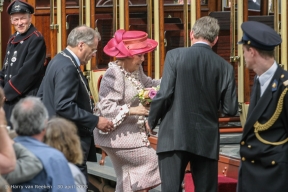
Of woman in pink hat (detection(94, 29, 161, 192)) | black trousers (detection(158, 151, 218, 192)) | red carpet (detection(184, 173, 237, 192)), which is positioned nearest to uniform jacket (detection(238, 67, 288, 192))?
black trousers (detection(158, 151, 218, 192))

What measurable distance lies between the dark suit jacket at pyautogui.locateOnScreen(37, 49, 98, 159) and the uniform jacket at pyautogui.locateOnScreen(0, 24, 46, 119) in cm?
174

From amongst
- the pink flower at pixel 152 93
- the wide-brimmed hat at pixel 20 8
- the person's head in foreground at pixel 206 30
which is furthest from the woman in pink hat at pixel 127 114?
the wide-brimmed hat at pixel 20 8

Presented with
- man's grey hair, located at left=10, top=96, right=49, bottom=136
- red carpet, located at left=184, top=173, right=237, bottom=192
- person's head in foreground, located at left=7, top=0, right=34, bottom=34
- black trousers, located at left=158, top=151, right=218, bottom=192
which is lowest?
red carpet, located at left=184, top=173, right=237, bottom=192

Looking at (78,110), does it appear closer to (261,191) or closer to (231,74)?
(231,74)

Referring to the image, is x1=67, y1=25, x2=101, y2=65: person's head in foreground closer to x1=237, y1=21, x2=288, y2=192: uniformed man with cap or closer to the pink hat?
the pink hat

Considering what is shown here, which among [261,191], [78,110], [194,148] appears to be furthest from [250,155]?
[78,110]

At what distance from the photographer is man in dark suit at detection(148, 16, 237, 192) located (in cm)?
660

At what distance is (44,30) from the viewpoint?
1065 cm

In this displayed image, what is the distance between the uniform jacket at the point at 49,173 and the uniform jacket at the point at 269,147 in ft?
4.58

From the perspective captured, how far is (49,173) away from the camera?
4.85 meters

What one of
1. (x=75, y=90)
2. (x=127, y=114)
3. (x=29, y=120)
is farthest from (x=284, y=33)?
(x=29, y=120)

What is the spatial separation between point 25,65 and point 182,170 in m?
2.52

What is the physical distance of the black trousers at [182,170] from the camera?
21.9 ft

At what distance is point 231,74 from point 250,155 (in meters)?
0.91
